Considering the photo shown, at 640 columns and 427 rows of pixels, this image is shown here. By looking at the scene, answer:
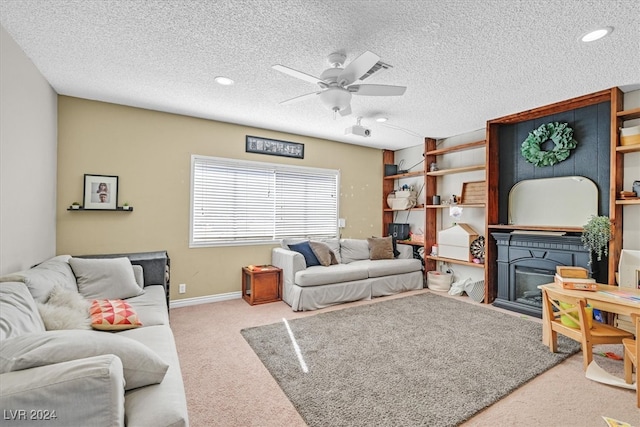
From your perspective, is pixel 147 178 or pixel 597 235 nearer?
pixel 597 235

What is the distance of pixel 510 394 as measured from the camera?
206 centimetres

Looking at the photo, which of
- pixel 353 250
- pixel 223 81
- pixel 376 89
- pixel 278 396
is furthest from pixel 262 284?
pixel 376 89

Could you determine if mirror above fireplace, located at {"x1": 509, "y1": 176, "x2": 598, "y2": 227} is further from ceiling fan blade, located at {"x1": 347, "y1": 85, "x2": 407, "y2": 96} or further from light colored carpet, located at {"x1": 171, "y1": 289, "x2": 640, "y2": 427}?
ceiling fan blade, located at {"x1": 347, "y1": 85, "x2": 407, "y2": 96}

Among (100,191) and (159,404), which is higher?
(100,191)

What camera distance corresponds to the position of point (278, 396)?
79.7 inches

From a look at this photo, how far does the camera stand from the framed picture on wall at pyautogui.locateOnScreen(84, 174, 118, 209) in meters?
3.47

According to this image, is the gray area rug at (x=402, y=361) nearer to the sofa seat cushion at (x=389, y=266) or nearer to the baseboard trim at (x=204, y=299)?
the sofa seat cushion at (x=389, y=266)

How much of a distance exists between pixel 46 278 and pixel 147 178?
1.97m

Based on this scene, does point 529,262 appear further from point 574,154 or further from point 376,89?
point 376,89

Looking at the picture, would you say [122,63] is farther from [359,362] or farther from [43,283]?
[359,362]

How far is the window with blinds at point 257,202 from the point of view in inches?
166

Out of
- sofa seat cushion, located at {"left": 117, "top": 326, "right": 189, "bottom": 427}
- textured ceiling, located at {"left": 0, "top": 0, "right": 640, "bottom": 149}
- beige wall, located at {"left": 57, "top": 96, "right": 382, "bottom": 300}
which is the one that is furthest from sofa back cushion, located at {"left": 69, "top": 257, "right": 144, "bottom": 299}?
textured ceiling, located at {"left": 0, "top": 0, "right": 640, "bottom": 149}

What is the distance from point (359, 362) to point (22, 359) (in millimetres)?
2108

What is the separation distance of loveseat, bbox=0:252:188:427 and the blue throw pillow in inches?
97.1
